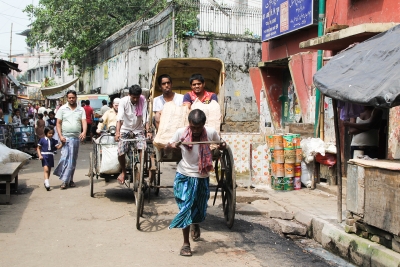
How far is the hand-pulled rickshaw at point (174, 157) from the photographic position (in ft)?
21.0

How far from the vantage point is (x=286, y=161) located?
959cm

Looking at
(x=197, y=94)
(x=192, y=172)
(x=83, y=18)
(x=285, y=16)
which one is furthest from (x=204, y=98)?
(x=83, y=18)

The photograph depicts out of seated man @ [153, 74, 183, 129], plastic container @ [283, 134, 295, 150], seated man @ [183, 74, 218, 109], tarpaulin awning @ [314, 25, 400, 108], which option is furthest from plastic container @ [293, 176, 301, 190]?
tarpaulin awning @ [314, 25, 400, 108]

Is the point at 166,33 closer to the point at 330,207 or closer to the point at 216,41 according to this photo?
the point at 216,41

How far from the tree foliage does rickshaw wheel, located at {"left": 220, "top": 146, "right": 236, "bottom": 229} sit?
2305 centimetres

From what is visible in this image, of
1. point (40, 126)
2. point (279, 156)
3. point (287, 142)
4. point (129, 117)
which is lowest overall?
point (279, 156)

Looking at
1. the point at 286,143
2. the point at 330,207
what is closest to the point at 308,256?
the point at 330,207

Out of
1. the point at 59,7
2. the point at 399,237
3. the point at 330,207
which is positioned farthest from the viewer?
the point at 59,7

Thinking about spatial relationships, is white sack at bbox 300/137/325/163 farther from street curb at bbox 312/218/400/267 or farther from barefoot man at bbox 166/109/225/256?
barefoot man at bbox 166/109/225/256

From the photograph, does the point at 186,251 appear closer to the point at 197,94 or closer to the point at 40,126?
the point at 197,94

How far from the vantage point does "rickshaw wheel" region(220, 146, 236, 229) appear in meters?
6.21

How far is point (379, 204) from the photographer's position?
17.3ft

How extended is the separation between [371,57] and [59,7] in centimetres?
2835

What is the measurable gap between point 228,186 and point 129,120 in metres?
2.38
